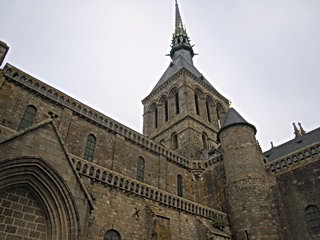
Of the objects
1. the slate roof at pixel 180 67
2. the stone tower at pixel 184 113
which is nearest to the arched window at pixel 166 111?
the stone tower at pixel 184 113

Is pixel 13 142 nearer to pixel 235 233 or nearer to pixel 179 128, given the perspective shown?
pixel 235 233

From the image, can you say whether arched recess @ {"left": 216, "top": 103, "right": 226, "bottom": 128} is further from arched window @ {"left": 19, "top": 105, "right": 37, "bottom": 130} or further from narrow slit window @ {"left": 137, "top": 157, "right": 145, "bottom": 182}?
arched window @ {"left": 19, "top": 105, "right": 37, "bottom": 130}

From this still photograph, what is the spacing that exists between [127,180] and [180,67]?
2250 cm

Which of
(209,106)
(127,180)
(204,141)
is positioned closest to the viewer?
(127,180)

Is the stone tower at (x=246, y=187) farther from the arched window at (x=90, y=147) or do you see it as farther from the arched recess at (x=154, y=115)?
the arched recess at (x=154, y=115)

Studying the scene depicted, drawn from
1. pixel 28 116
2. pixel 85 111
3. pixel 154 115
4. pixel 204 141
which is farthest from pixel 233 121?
pixel 28 116

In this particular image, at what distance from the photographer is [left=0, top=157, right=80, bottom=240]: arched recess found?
7258 mm

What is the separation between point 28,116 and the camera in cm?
1407

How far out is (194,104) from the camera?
28828 millimetres

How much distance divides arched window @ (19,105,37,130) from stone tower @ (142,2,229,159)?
13630 mm

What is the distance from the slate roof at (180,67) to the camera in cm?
3359

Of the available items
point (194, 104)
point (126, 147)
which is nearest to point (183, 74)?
point (194, 104)

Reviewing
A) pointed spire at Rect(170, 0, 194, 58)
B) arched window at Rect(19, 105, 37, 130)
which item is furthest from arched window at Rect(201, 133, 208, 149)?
pointed spire at Rect(170, 0, 194, 58)

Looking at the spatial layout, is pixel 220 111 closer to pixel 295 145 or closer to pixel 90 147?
pixel 295 145
